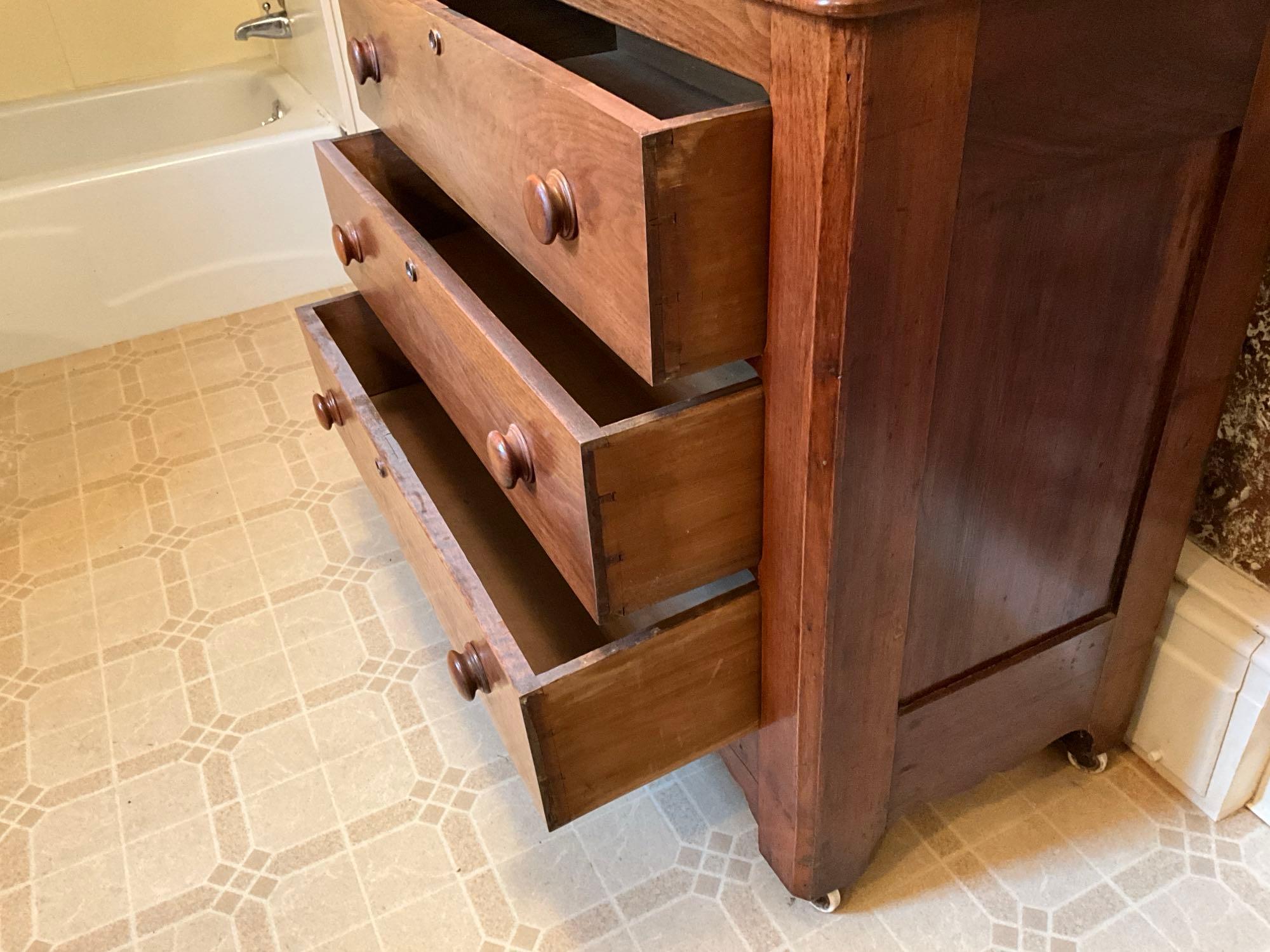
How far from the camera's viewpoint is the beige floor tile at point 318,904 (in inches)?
34.8

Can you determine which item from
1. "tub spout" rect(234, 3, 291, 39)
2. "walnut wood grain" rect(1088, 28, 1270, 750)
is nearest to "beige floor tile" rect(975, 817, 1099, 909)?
"walnut wood grain" rect(1088, 28, 1270, 750)

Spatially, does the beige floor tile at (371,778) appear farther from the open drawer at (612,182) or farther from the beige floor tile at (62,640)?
the open drawer at (612,182)

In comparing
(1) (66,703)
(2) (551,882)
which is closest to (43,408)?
(1) (66,703)

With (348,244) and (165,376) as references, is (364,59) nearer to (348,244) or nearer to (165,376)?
(348,244)

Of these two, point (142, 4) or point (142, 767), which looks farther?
point (142, 4)

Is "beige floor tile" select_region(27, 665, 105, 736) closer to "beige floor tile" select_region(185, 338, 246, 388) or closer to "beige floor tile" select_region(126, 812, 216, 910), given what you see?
"beige floor tile" select_region(126, 812, 216, 910)

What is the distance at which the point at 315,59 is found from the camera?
6.35 feet

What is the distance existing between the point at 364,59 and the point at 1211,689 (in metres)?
0.99

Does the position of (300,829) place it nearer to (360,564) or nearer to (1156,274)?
(360,564)

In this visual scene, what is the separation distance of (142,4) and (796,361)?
214 centimetres

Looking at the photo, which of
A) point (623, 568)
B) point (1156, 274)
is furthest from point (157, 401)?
point (1156, 274)

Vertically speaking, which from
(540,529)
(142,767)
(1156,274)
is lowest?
(142,767)

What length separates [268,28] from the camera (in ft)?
6.68

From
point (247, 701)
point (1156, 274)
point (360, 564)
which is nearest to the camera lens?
point (1156, 274)
